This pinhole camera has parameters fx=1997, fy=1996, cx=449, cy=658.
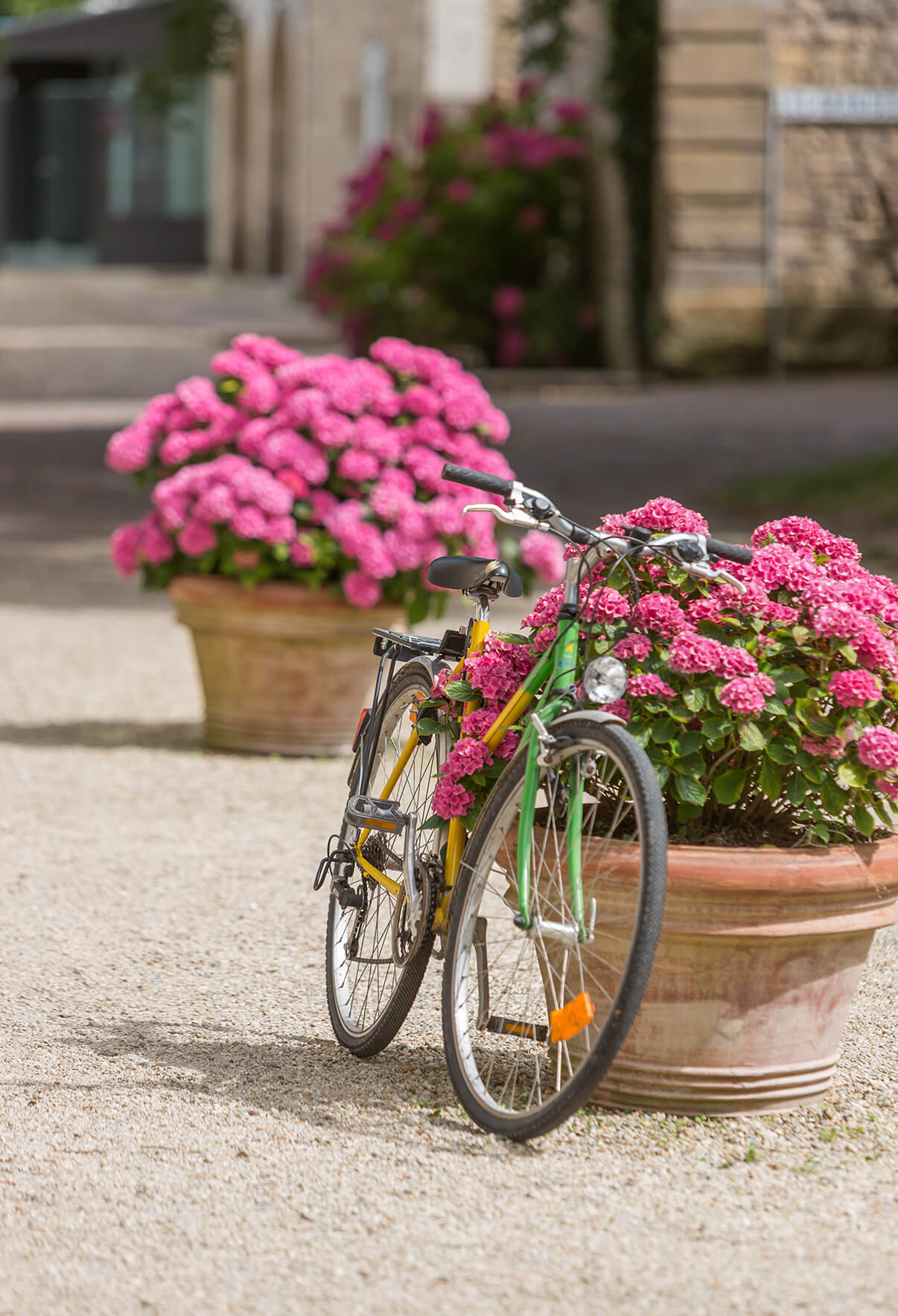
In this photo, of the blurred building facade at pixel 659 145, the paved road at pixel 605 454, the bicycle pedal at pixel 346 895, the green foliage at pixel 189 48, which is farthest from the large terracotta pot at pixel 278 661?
the blurred building facade at pixel 659 145

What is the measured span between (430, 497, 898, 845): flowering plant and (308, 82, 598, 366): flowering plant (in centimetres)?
1630

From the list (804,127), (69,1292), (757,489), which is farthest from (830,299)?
(69,1292)

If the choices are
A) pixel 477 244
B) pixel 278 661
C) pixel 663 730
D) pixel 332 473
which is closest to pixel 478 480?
pixel 663 730

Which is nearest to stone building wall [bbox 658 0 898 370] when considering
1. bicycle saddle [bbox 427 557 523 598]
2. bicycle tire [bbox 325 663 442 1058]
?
bicycle tire [bbox 325 663 442 1058]

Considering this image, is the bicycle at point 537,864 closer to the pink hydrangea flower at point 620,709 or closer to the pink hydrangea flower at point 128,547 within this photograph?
the pink hydrangea flower at point 620,709

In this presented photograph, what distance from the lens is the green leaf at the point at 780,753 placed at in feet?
10.7

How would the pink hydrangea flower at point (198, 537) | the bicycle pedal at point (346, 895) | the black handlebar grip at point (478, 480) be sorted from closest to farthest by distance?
the black handlebar grip at point (478, 480), the bicycle pedal at point (346, 895), the pink hydrangea flower at point (198, 537)

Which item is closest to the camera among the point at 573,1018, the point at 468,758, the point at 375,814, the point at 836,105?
the point at 573,1018

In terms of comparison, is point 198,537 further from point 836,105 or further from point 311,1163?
point 836,105

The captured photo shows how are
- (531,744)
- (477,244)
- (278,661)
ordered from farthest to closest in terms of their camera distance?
(477,244), (278,661), (531,744)

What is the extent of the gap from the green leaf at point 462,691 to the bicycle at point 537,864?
14 millimetres

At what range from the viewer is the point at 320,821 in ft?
18.5

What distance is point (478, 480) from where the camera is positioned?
10.8 feet

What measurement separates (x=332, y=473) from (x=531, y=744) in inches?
126
